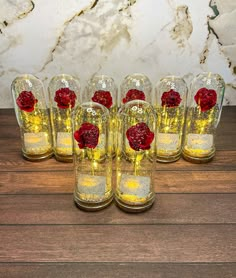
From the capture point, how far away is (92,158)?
94 cm

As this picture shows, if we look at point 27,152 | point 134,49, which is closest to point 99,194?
point 27,152

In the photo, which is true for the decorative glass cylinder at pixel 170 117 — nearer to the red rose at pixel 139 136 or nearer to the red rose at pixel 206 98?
the red rose at pixel 206 98

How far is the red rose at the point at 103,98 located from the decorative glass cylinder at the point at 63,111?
0.23 ft

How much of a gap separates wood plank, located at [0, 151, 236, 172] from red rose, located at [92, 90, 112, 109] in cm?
22

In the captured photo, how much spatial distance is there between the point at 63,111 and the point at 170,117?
356 millimetres

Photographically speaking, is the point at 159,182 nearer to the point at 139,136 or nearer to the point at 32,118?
the point at 139,136

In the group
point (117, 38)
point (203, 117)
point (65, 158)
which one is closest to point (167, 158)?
point (203, 117)

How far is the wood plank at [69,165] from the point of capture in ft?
3.44

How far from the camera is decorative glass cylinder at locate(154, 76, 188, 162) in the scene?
107cm

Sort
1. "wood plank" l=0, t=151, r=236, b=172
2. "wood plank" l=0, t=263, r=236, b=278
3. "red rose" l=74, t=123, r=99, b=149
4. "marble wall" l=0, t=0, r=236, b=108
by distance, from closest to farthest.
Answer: "wood plank" l=0, t=263, r=236, b=278 → "red rose" l=74, t=123, r=99, b=149 → "wood plank" l=0, t=151, r=236, b=172 → "marble wall" l=0, t=0, r=236, b=108

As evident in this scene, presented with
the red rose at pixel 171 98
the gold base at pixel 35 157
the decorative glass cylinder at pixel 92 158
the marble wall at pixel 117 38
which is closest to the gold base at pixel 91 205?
the decorative glass cylinder at pixel 92 158

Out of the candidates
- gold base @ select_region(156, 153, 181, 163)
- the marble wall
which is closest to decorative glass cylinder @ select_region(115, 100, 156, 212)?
gold base @ select_region(156, 153, 181, 163)

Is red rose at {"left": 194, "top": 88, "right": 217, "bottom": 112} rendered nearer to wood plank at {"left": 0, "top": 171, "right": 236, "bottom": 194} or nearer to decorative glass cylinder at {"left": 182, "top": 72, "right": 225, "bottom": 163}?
decorative glass cylinder at {"left": 182, "top": 72, "right": 225, "bottom": 163}

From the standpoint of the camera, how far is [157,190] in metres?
0.95
